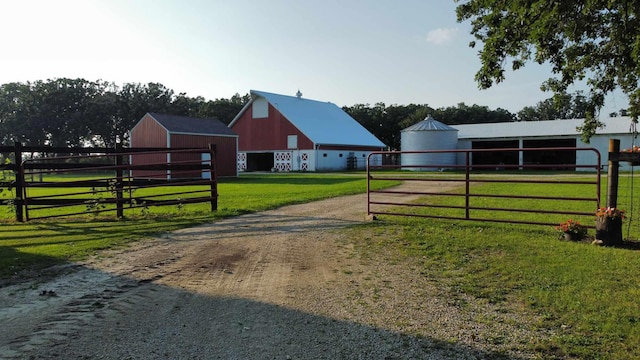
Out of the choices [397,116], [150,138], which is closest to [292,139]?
[150,138]

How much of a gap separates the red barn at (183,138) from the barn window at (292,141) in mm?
10689

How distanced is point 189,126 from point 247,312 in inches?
1109

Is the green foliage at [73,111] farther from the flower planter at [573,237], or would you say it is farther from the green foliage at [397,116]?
the flower planter at [573,237]

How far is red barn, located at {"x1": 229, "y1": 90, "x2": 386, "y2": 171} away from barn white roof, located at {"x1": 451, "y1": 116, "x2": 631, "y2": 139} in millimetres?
10395

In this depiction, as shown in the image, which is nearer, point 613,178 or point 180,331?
point 180,331

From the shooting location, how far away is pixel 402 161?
47062 millimetres

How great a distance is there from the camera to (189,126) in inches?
1222

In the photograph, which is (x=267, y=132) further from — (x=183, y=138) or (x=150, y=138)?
(x=150, y=138)

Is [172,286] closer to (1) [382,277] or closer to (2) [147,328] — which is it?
(2) [147,328]

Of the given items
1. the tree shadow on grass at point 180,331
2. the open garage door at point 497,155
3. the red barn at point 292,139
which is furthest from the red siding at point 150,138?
the open garage door at point 497,155

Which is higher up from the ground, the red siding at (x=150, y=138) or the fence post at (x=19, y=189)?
the red siding at (x=150, y=138)

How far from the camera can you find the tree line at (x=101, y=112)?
64125mm

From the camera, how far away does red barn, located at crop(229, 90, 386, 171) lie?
1694 inches

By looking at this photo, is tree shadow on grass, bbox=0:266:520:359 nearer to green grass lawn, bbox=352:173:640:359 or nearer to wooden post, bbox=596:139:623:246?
green grass lawn, bbox=352:173:640:359
